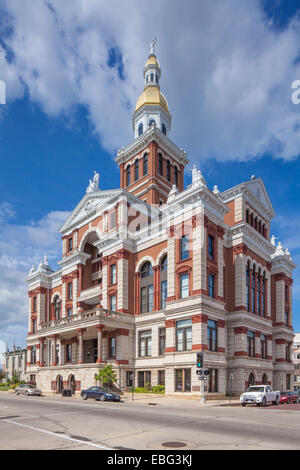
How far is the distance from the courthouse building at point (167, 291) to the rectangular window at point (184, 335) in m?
0.09

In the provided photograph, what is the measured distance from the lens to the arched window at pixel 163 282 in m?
42.0

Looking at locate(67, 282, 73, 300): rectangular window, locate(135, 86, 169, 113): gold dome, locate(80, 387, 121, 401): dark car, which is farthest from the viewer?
locate(135, 86, 169, 113): gold dome

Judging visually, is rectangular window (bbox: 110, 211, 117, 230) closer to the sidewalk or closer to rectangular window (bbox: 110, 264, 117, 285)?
rectangular window (bbox: 110, 264, 117, 285)

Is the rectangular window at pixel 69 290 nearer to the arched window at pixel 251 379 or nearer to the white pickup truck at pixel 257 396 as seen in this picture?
the arched window at pixel 251 379

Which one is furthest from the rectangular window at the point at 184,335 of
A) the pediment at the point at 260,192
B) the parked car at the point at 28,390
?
the pediment at the point at 260,192

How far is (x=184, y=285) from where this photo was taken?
3831 cm

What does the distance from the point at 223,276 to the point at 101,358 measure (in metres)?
14.5

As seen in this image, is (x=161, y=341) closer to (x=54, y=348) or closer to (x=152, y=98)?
(x=54, y=348)

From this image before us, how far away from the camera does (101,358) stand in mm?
41719

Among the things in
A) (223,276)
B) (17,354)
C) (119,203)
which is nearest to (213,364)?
(223,276)

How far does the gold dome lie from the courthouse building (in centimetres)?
651

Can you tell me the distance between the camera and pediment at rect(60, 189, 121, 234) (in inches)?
1970

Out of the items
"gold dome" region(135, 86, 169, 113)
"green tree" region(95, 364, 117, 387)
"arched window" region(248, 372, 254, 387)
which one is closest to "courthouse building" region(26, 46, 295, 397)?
"arched window" region(248, 372, 254, 387)
